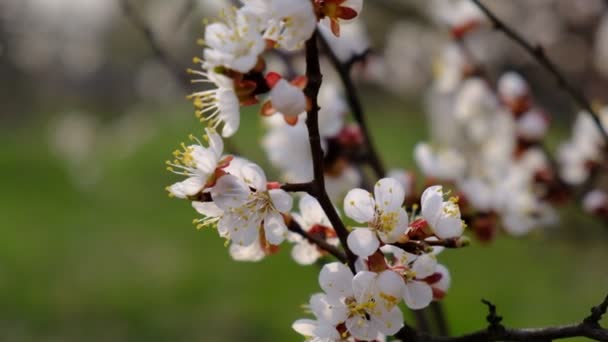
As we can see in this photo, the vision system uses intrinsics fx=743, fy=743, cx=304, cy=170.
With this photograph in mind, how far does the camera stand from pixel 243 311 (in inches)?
160

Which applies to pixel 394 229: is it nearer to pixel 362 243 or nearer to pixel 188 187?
pixel 362 243

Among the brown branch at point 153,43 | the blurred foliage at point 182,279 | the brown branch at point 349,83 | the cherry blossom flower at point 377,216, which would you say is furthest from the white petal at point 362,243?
the blurred foliage at point 182,279

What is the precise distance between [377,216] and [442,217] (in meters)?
0.07

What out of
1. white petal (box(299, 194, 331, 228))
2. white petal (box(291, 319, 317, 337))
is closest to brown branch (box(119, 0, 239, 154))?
white petal (box(299, 194, 331, 228))

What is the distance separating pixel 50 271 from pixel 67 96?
10565mm

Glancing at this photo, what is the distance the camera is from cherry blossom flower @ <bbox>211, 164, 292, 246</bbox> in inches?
30.5

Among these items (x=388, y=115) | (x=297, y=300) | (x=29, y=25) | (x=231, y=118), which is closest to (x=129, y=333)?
(x=297, y=300)

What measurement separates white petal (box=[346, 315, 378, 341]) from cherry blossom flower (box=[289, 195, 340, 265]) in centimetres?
14

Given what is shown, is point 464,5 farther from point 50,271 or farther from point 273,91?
point 50,271

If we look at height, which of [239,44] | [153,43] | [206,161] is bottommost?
[206,161]

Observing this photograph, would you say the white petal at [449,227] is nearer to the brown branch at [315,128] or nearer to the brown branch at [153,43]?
the brown branch at [315,128]

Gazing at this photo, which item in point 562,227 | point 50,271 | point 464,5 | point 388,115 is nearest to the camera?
point 464,5

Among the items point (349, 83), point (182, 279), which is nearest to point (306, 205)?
point (349, 83)

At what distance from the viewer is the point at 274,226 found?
0.83 metres
